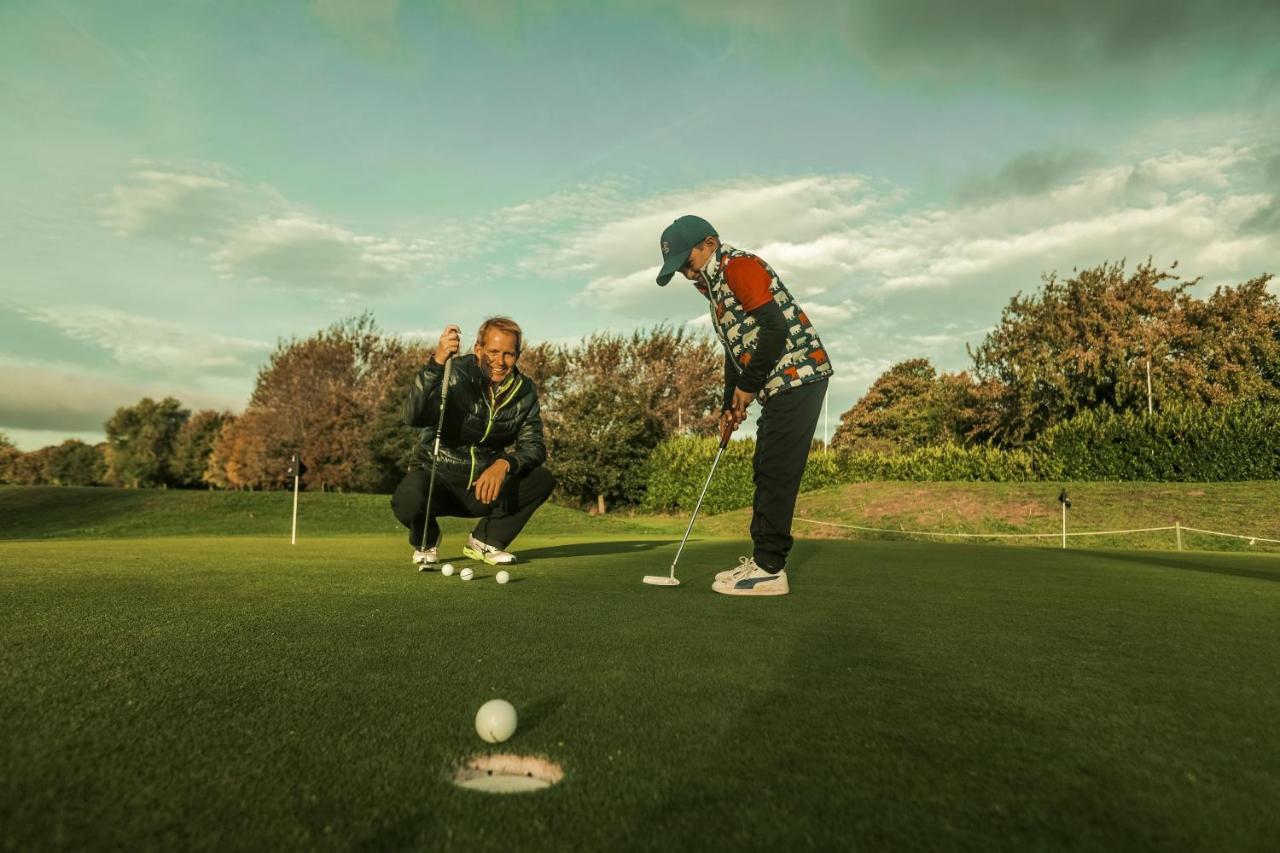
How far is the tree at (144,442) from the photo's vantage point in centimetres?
8144

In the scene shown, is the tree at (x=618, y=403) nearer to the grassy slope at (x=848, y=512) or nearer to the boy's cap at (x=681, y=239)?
the grassy slope at (x=848, y=512)

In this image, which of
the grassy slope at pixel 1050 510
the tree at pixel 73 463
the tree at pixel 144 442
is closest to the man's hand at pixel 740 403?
the grassy slope at pixel 1050 510

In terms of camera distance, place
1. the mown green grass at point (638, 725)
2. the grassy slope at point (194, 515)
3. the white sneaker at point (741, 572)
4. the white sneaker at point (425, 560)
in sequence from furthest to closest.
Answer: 1. the grassy slope at point (194, 515)
2. the white sneaker at point (425, 560)
3. the white sneaker at point (741, 572)
4. the mown green grass at point (638, 725)

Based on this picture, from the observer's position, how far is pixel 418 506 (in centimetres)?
674

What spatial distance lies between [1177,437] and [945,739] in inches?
1148

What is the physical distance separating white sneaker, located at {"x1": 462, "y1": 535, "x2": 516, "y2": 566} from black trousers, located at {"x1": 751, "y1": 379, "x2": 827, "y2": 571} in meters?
2.78

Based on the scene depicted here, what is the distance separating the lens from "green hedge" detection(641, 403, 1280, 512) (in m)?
24.6

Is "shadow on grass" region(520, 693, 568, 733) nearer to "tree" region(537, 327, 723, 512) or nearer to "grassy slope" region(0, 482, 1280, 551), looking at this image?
"grassy slope" region(0, 482, 1280, 551)

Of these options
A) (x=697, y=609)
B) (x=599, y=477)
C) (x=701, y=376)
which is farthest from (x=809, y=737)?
(x=701, y=376)

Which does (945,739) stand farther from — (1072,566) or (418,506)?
(1072,566)

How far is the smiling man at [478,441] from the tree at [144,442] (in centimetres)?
8569

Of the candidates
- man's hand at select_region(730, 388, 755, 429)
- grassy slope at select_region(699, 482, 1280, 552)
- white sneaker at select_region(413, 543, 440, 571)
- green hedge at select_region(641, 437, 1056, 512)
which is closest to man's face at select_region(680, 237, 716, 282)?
man's hand at select_region(730, 388, 755, 429)

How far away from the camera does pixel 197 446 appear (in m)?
76.0

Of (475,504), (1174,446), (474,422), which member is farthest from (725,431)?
(1174,446)
